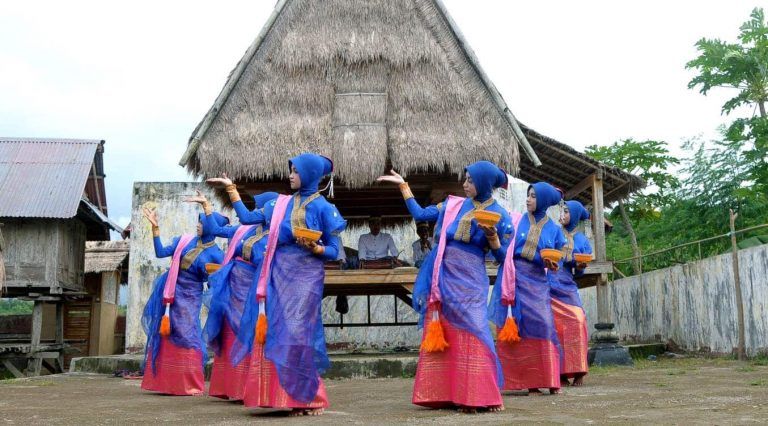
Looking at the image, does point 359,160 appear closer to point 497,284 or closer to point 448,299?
point 497,284

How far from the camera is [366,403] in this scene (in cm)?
612

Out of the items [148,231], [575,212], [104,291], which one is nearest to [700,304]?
[575,212]

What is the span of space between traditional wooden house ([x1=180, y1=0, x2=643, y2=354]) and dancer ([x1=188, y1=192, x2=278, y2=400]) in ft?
9.55

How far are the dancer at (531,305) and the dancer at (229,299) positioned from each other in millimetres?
2077

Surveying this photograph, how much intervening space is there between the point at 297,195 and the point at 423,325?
125 centimetres

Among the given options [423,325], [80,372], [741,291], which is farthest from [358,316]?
[423,325]

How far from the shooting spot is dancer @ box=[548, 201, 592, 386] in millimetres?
7500

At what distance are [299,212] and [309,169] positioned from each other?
30cm

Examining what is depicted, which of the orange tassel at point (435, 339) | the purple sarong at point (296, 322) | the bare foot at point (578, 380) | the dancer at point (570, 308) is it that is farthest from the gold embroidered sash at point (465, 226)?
the bare foot at point (578, 380)

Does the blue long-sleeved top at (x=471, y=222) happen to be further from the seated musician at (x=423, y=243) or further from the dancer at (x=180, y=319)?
the seated musician at (x=423, y=243)

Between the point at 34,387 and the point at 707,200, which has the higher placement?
the point at 707,200

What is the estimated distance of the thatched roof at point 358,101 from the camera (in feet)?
32.8

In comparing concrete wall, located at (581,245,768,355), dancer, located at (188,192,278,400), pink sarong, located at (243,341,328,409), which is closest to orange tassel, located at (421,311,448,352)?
pink sarong, located at (243,341,328,409)

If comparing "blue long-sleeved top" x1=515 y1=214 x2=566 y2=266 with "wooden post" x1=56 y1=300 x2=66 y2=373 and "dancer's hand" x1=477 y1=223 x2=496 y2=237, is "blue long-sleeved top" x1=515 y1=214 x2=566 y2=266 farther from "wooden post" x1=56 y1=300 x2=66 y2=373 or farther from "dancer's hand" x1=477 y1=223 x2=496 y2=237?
"wooden post" x1=56 y1=300 x2=66 y2=373
